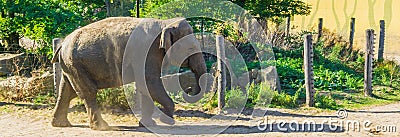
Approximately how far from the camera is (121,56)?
8.03m

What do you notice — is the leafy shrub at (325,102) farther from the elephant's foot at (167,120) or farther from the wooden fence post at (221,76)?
the elephant's foot at (167,120)

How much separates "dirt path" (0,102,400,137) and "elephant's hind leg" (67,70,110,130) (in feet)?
0.56

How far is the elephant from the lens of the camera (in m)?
7.92

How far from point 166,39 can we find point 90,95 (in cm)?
159

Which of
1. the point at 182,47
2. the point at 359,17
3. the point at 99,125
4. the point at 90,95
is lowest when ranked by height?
the point at 99,125

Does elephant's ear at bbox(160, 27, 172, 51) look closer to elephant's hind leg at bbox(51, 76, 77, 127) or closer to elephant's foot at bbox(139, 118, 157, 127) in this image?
elephant's foot at bbox(139, 118, 157, 127)

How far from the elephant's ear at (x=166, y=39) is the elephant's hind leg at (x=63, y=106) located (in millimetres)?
1891

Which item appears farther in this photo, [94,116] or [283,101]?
[283,101]

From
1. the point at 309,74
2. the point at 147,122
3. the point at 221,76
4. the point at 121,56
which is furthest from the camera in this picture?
the point at 309,74

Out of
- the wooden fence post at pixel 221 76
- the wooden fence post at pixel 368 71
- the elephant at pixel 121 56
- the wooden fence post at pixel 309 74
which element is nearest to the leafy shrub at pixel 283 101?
the wooden fence post at pixel 309 74

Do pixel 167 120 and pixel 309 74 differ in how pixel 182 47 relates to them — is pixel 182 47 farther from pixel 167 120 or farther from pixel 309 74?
pixel 309 74
